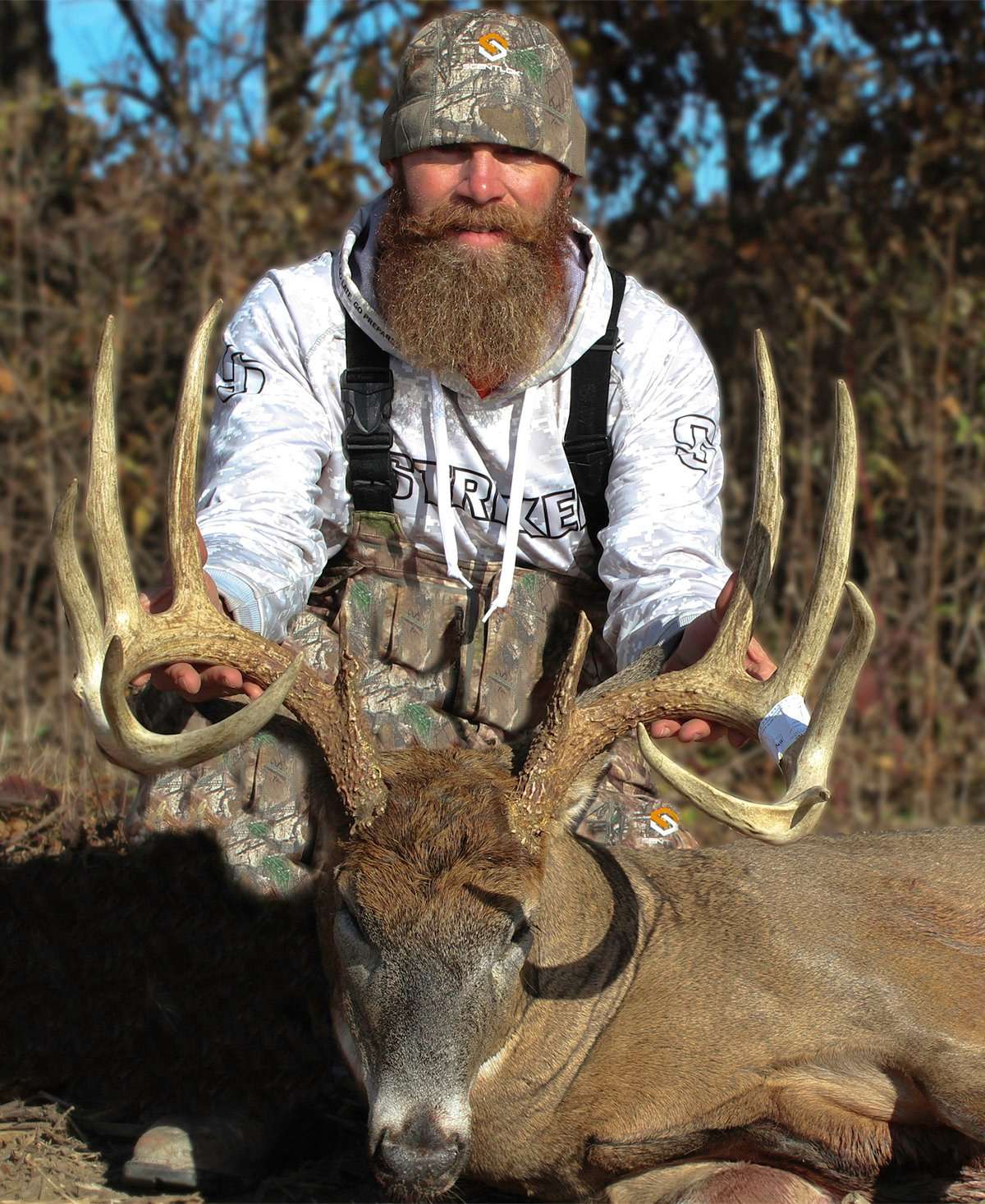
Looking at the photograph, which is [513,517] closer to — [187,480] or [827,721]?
[187,480]

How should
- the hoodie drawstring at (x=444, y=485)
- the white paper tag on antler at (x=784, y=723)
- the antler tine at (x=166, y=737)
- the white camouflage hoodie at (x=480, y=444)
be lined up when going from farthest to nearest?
the hoodie drawstring at (x=444, y=485) → the white camouflage hoodie at (x=480, y=444) → the white paper tag on antler at (x=784, y=723) → the antler tine at (x=166, y=737)

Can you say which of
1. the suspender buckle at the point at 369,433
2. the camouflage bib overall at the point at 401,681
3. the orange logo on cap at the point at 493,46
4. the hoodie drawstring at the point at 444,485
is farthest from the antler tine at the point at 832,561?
the orange logo on cap at the point at 493,46

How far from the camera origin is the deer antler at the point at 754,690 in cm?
313

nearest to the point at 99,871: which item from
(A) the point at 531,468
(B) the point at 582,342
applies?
(A) the point at 531,468

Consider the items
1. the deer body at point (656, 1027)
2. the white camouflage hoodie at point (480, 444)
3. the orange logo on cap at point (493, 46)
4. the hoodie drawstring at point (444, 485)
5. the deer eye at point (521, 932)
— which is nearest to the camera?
the deer body at point (656, 1027)

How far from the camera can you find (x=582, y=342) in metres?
4.55

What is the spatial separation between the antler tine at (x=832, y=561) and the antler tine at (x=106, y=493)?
4.74ft

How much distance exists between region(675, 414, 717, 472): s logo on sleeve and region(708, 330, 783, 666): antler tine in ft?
2.96

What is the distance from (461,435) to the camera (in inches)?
181

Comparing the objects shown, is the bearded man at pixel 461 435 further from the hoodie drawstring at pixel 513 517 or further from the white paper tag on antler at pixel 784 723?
the white paper tag on antler at pixel 784 723

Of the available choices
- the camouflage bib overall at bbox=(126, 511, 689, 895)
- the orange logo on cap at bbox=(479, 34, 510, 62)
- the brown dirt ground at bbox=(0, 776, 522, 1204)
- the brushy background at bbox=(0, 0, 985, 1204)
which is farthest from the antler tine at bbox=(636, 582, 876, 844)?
the brushy background at bbox=(0, 0, 985, 1204)

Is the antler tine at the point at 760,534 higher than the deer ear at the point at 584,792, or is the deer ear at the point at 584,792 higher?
the antler tine at the point at 760,534

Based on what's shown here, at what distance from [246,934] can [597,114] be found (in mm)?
6301

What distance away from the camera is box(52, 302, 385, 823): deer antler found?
3.14 m
